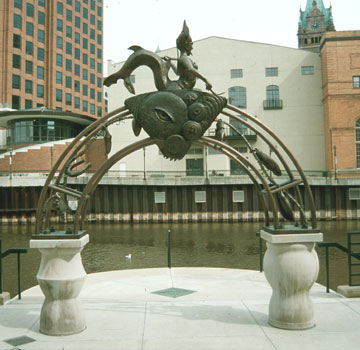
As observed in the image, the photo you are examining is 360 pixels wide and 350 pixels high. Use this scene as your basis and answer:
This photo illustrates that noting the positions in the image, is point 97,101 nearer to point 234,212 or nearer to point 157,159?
point 157,159

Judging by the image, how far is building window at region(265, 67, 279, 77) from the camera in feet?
172

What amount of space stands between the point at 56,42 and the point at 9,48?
1266 centimetres

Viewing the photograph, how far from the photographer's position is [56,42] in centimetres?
7938

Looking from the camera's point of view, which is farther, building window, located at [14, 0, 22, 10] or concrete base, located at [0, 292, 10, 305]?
building window, located at [14, 0, 22, 10]

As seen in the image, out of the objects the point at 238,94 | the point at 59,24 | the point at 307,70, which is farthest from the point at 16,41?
the point at 307,70

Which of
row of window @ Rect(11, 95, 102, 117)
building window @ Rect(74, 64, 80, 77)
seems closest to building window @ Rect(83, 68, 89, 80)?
building window @ Rect(74, 64, 80, 77)

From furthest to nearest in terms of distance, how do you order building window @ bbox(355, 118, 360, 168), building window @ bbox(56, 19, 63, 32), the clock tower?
the clock tower, building window @ bbox(56, 19, 63, 32), building window @ bbox(355, 118, 360, 168)

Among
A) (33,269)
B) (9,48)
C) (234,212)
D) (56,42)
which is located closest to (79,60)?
(56,42)

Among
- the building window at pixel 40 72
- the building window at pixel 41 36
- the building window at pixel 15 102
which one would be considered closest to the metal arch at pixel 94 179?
the building window at pixel 15 102

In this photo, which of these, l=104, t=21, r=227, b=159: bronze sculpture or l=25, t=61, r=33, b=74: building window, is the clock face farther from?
l=104, t=21, r=227, b=159: bronze sculpture

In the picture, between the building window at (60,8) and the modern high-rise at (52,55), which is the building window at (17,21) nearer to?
the modern high-rise at (52,55)

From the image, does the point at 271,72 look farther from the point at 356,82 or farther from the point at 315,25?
the point at 315,25

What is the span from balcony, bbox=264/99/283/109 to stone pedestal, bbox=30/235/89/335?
4798 centimetres

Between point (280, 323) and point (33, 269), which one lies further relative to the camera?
point (33, 269)
